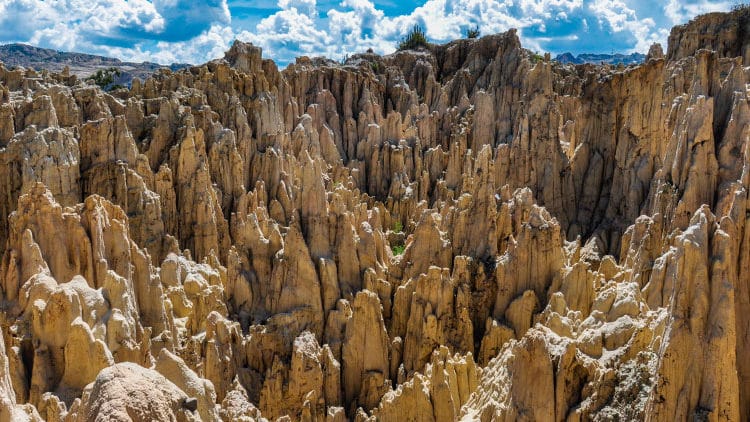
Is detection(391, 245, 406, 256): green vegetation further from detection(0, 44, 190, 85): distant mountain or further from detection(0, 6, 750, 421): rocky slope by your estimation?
detection(0, 44, 190, 85): distant mountain

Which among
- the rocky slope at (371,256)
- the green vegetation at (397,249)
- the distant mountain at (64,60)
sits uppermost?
the distant mountain at (64,60)

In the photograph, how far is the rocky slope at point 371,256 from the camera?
10.2 meters

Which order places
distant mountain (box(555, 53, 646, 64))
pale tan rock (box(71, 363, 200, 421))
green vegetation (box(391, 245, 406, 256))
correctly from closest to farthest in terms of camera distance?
1. pale tan rock (box(71, 363, 200, 421))
2. green vegetation (box(391, 245, 406, 256))
3. distant mountain (box(555, 53, 646, 64))

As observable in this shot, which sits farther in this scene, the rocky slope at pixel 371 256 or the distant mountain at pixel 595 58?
the distant mountain at pixel 595 58

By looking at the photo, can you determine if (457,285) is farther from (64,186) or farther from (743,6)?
(743,6)

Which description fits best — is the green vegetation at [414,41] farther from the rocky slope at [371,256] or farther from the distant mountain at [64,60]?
the distant mountain at [64,60]

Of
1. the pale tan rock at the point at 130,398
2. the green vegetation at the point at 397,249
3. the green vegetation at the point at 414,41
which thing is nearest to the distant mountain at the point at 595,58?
the green vegetation at the point at 414,41

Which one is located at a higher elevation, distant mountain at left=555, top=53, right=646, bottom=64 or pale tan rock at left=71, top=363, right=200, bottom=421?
distant mountain at left=555, top=53, right=646, bottom=64

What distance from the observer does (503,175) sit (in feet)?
104

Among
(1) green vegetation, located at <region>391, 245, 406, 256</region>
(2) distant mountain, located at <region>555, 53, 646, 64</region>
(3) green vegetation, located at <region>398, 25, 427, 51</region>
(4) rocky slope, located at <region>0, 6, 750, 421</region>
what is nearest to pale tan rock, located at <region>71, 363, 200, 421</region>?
(4) rocky slope, located at <region>0, 6, 750, 421</region>

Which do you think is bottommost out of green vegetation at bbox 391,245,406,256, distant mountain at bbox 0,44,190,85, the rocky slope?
green vegetation at bbox 391,245,406,256

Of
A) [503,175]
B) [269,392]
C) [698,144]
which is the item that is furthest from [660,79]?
[269,392]

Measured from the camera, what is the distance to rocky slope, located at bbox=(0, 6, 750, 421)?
10188 millimetres

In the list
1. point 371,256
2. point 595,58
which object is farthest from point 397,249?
point 595,58
